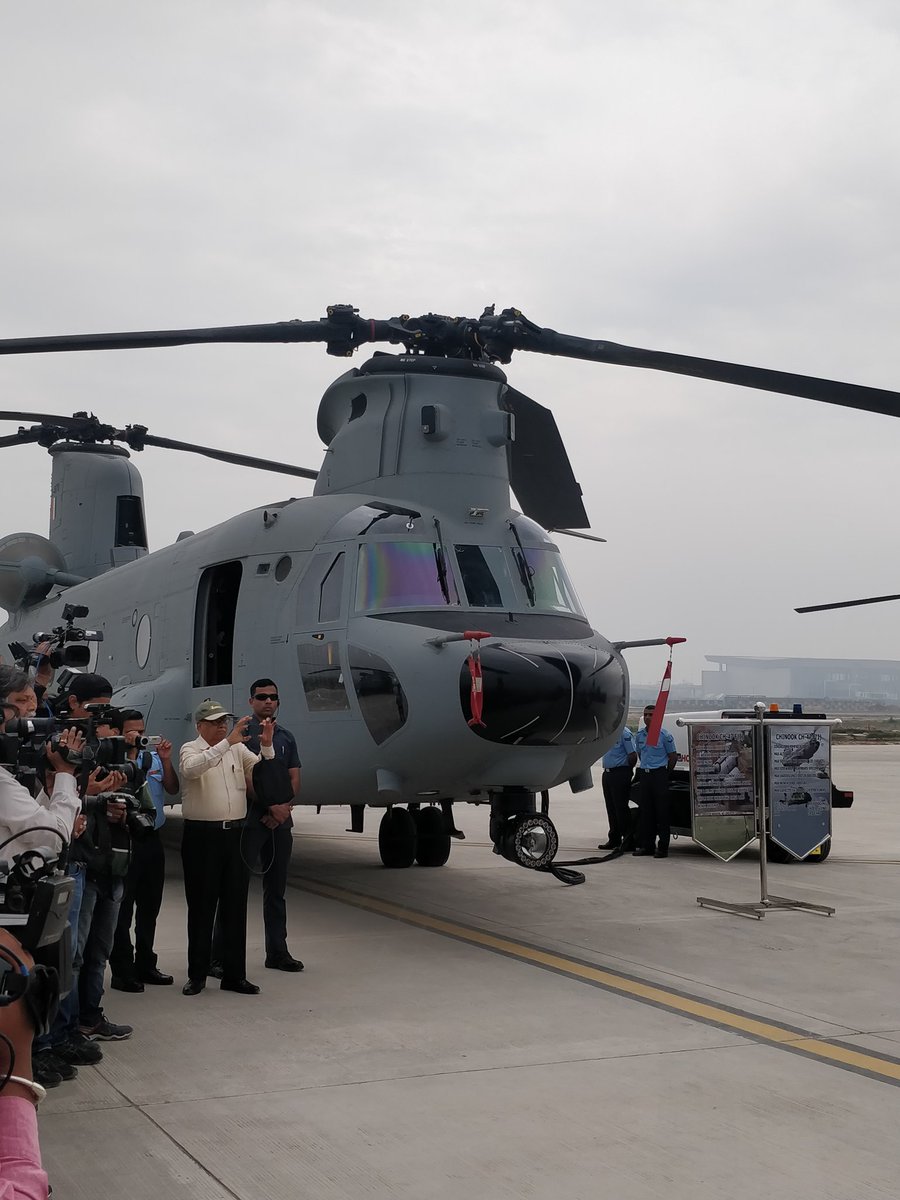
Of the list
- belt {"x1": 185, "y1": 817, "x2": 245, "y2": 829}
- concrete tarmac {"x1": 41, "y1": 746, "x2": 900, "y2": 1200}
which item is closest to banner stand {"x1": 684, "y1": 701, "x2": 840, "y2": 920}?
concrete tarmac {"x1": 41, "y1": 746, "x2": 900, "y2": 1200}

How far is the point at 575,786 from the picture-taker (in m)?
9.68

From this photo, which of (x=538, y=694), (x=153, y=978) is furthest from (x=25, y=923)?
(x=538, y=694)

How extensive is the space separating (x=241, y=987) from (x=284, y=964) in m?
0.61

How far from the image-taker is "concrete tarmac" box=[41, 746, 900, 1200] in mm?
4242

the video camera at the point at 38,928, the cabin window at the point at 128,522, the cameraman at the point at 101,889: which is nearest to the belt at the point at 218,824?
the cameraman at the point at 101,889

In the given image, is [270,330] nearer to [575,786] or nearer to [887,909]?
[575,786]

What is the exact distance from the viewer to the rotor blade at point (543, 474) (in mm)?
11359

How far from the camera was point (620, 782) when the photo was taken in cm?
1387

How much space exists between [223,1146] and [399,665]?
4.51 m

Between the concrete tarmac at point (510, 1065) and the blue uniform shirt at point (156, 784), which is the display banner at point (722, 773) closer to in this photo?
the concrete tarmac at point (510, 1065)

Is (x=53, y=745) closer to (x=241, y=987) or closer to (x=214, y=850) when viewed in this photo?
(x=214, y=850)

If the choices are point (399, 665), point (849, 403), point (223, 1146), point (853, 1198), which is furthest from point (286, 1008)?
point (849, 403)

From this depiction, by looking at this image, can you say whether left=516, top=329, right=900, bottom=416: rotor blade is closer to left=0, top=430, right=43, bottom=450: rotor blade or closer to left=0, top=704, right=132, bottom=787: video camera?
left=0, top=704, right=132, bottom=787: video camera

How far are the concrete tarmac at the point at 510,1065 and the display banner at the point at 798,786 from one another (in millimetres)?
2305
